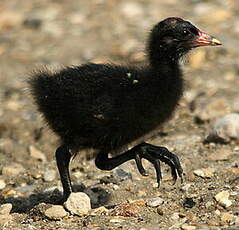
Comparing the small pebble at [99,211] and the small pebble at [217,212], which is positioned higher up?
the small pebble at [217,212]

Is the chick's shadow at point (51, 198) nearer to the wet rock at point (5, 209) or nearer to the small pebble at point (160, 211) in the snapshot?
the wet rock at point (5, 209)

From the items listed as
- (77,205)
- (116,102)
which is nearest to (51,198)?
(77,205)

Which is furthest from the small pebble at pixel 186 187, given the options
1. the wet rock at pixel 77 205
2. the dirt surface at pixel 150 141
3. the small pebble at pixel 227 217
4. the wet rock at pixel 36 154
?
the wet rock at pixel 36 154

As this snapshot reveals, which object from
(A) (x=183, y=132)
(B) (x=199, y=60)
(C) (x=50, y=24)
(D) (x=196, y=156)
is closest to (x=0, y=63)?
(C) (x=50, y=24)

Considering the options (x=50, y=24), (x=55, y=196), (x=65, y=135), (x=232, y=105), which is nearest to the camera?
(x=65, y=135)

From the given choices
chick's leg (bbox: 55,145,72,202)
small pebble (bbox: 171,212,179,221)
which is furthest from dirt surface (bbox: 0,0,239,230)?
chick's leg (bbox: 55,145,72,202)

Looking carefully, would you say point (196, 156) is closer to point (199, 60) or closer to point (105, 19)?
point (199, 60)

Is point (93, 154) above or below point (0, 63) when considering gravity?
above

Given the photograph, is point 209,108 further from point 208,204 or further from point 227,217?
point 227,217
